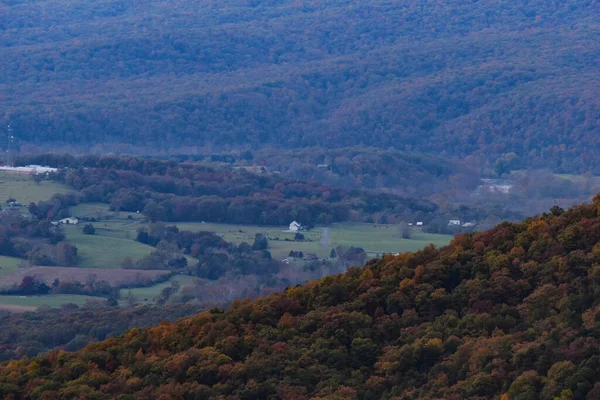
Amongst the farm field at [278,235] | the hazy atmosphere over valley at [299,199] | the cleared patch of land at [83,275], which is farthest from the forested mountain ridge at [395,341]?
the farm field at [278,235]

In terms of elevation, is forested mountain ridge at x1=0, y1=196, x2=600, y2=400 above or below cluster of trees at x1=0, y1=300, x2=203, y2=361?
above

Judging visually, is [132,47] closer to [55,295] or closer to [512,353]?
[55,295]

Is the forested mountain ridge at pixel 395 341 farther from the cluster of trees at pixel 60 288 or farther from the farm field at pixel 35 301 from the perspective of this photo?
the cluster of trees at pixel 60 288

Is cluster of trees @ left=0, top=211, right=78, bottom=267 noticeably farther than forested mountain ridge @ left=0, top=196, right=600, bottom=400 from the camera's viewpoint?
Yes

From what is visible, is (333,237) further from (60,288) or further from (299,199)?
(60,288)

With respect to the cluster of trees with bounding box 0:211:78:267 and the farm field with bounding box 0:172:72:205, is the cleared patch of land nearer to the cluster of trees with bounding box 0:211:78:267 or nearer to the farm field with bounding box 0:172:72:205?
the cluster of trees with bounding box 0:211:78:267

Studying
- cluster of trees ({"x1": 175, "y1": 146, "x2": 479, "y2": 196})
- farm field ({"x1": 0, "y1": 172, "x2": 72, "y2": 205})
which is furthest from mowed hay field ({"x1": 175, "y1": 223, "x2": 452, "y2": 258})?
cluster of trees ({"x1": 175, "y1": 146, "x2": 479, "y2": 196})

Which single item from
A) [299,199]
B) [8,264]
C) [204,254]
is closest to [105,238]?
[204,254]
